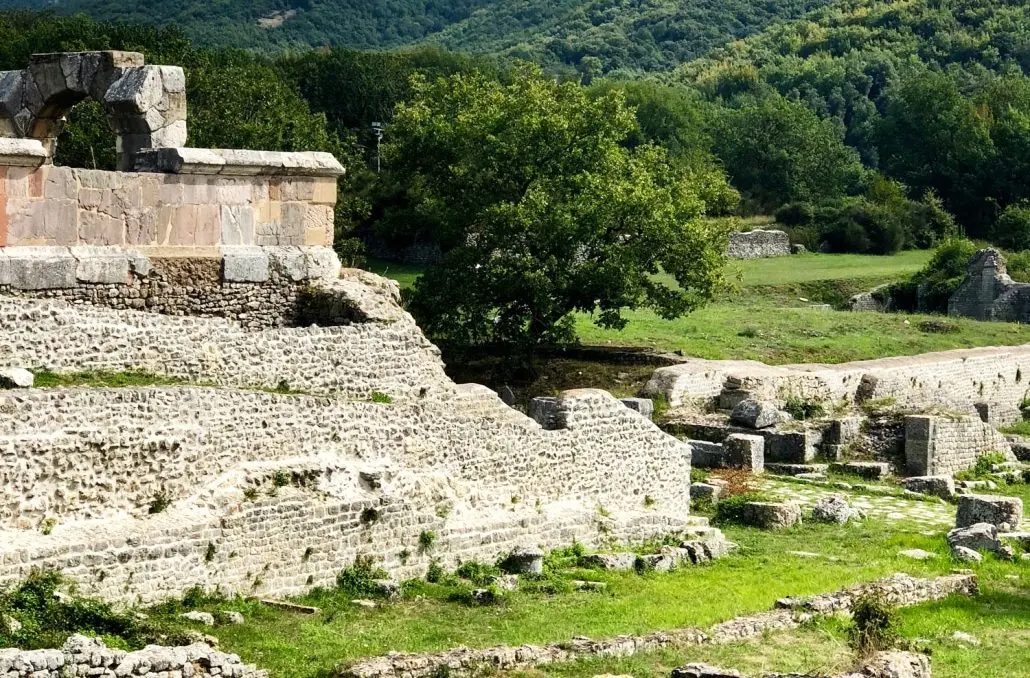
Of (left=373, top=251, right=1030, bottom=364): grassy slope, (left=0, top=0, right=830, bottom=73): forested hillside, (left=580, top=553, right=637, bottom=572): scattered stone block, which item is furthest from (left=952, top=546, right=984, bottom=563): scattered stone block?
(left=0, top=0, right=830, bottom=73): forested hillside

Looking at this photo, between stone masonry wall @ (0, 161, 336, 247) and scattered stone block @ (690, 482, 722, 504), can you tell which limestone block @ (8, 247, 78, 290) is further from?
scattered stone block @ (690, 482, 722, 504)

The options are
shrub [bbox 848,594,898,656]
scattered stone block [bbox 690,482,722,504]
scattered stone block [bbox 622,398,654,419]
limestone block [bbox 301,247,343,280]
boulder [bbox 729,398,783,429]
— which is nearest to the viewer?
shrub [bbox 848,594,898,656]

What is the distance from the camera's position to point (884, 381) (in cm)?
3325

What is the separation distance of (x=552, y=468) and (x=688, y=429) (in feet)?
30.7

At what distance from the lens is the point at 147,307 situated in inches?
703

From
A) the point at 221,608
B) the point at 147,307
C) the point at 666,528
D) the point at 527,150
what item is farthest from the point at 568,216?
the point at 221,608

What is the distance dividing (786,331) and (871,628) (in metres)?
25.0

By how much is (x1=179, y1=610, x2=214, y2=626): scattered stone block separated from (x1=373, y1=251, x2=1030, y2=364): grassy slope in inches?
862

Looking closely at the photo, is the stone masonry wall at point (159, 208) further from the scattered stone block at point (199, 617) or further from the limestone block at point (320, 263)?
the scattered stone block at point (199, 617)

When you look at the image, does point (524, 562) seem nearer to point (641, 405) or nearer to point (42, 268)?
point (42, 268)

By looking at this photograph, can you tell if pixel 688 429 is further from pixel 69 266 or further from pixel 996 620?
pixel 69 266

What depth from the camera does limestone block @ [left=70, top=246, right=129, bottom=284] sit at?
17172mm

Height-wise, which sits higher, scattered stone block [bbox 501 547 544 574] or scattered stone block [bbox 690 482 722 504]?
scattered stone block [bbox 690 482 722 504]

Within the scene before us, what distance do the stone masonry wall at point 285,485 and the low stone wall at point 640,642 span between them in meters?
2.65
